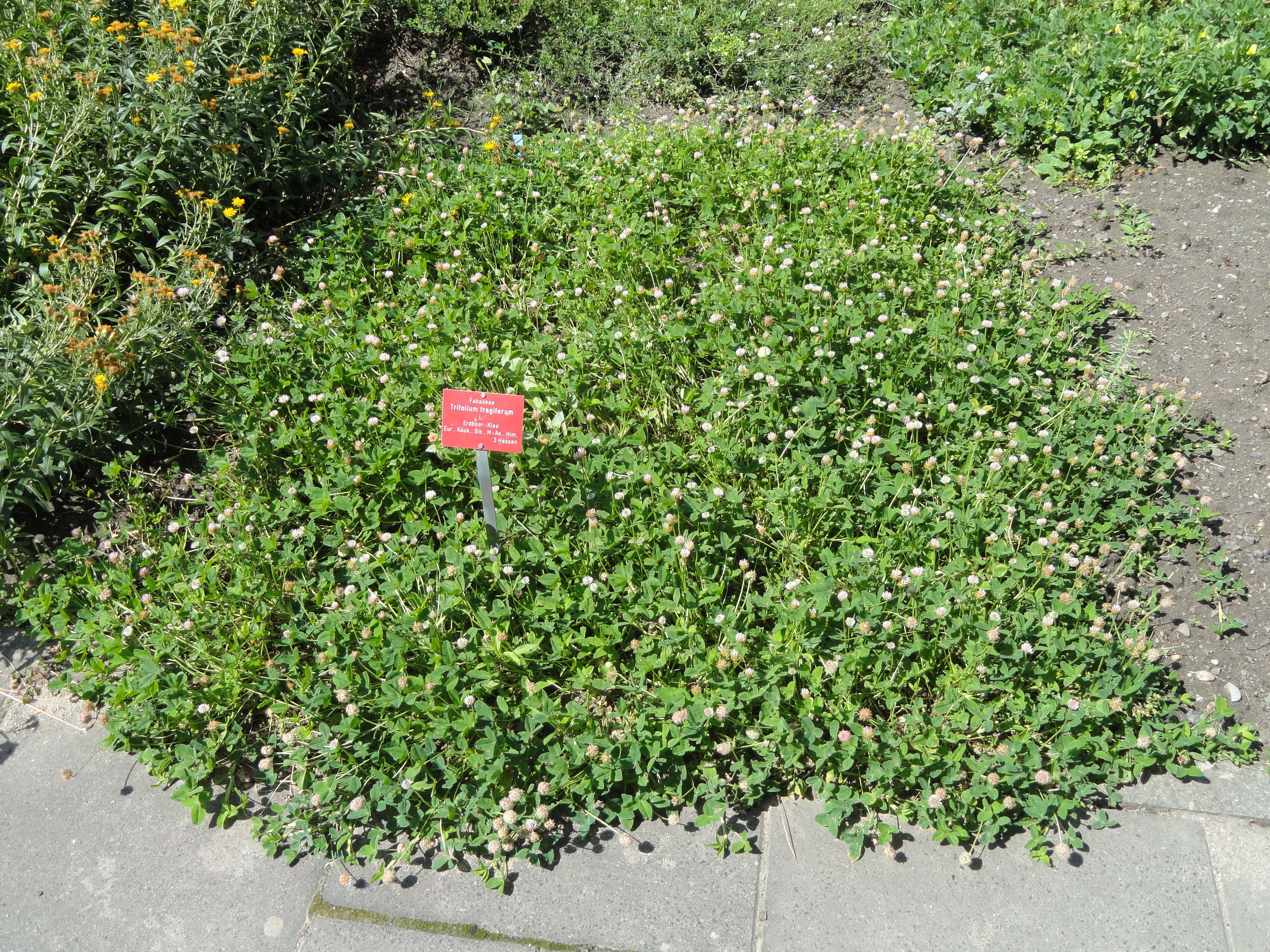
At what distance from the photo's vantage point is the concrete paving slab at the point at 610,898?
266 cm

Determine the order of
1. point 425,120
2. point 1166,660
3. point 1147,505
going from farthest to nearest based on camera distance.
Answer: point 425,120 → point 1147,505 → point 1166,660

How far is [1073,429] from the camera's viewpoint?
371 centimetres

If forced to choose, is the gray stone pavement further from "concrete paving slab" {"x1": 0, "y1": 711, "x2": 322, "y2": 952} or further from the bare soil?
the bare soil

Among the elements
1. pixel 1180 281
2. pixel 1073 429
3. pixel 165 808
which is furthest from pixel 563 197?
pixel 165 808

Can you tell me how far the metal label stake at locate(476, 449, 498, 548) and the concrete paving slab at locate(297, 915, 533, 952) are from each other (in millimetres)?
1276

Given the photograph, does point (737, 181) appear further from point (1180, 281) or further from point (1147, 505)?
point (1147, 505)

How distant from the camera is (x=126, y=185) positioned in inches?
171

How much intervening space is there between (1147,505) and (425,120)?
4.67 meters

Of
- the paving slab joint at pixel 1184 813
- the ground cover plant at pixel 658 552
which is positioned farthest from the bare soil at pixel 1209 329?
the paving slab joint at pixel 1184 813

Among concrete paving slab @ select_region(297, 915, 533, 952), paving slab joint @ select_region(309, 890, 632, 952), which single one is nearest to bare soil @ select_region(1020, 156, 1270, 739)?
paving slab joint @ select_region(309, 890, 632, 952)

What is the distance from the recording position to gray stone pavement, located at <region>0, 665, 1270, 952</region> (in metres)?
2.62

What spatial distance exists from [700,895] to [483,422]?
168 centimetres

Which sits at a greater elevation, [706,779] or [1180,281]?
[1180,281]

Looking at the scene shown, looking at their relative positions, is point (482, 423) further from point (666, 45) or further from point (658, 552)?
point (666, 45)
